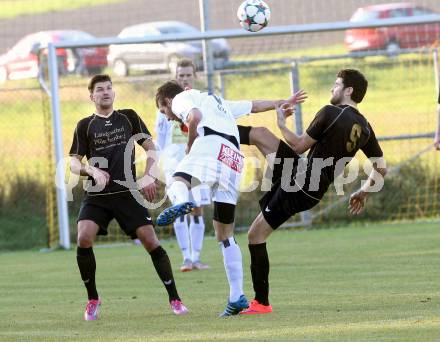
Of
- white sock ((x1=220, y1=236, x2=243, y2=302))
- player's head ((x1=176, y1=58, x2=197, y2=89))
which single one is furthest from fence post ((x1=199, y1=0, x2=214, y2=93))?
white sock ((x1=220, y1=236, x2=243, y2=302))

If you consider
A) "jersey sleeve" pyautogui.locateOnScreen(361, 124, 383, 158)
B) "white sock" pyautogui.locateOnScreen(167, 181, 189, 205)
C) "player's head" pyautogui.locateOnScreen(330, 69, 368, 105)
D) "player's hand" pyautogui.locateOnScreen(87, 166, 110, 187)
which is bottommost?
"white sock" pyautogui.locateOnScreen(167, 181, 189, 205)

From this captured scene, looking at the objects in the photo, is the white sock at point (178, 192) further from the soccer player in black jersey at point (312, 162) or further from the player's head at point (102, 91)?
the player's head at point (102, 91)

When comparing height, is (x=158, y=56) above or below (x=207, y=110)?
above

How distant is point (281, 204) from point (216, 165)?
2.16 ft

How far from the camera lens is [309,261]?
12578 millimetres

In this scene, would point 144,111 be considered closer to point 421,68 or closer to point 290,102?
point 421,68

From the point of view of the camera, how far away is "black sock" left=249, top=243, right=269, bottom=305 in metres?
8.59

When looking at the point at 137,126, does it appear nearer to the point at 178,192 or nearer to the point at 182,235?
the point at 178,192

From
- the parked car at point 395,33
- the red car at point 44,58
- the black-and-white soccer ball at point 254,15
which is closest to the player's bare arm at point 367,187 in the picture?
the black-and-white soccer ball at point 254,15

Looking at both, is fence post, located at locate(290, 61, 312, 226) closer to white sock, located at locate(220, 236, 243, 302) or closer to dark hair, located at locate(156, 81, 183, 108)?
dark hair, located at locate(156, 81, 183, 108)

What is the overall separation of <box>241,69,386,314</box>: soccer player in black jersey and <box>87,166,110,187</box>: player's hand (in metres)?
1.23

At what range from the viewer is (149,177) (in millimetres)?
9016

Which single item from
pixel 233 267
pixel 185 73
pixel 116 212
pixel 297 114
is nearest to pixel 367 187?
pixel 233 267

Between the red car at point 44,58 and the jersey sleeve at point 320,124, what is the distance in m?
8.06
